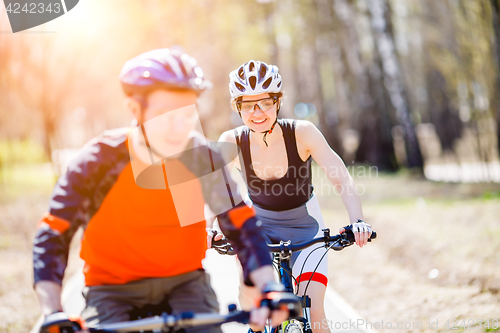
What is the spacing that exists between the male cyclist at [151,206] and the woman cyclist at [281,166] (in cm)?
109

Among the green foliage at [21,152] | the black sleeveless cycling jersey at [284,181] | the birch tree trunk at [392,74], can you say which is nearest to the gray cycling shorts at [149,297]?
the black sleeveless cycling jersey at [284,181]

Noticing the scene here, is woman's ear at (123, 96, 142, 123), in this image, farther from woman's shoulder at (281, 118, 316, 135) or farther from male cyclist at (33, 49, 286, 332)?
woman's shoulder at (281, 118, 316, 135)

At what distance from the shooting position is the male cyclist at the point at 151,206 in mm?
2086

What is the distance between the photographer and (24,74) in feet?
49.2

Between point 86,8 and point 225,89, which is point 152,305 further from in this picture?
point 225,89

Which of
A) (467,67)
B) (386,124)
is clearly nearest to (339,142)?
(386,124)

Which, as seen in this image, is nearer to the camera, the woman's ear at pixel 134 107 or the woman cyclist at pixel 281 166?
the woman's ear at pixel 134 107

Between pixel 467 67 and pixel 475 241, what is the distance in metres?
9.47

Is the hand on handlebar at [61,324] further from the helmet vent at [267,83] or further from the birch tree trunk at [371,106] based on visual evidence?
the birch tree trunk at [371,106]

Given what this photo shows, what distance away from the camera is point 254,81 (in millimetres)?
3363

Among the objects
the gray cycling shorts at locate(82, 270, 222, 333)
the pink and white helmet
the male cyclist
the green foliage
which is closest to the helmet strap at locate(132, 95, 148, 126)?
the male cyclist

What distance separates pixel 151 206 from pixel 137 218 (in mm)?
85

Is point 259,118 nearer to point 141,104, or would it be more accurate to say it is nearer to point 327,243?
point 327,243

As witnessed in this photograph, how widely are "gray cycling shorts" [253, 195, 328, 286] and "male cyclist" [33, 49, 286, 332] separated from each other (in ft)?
3.62
